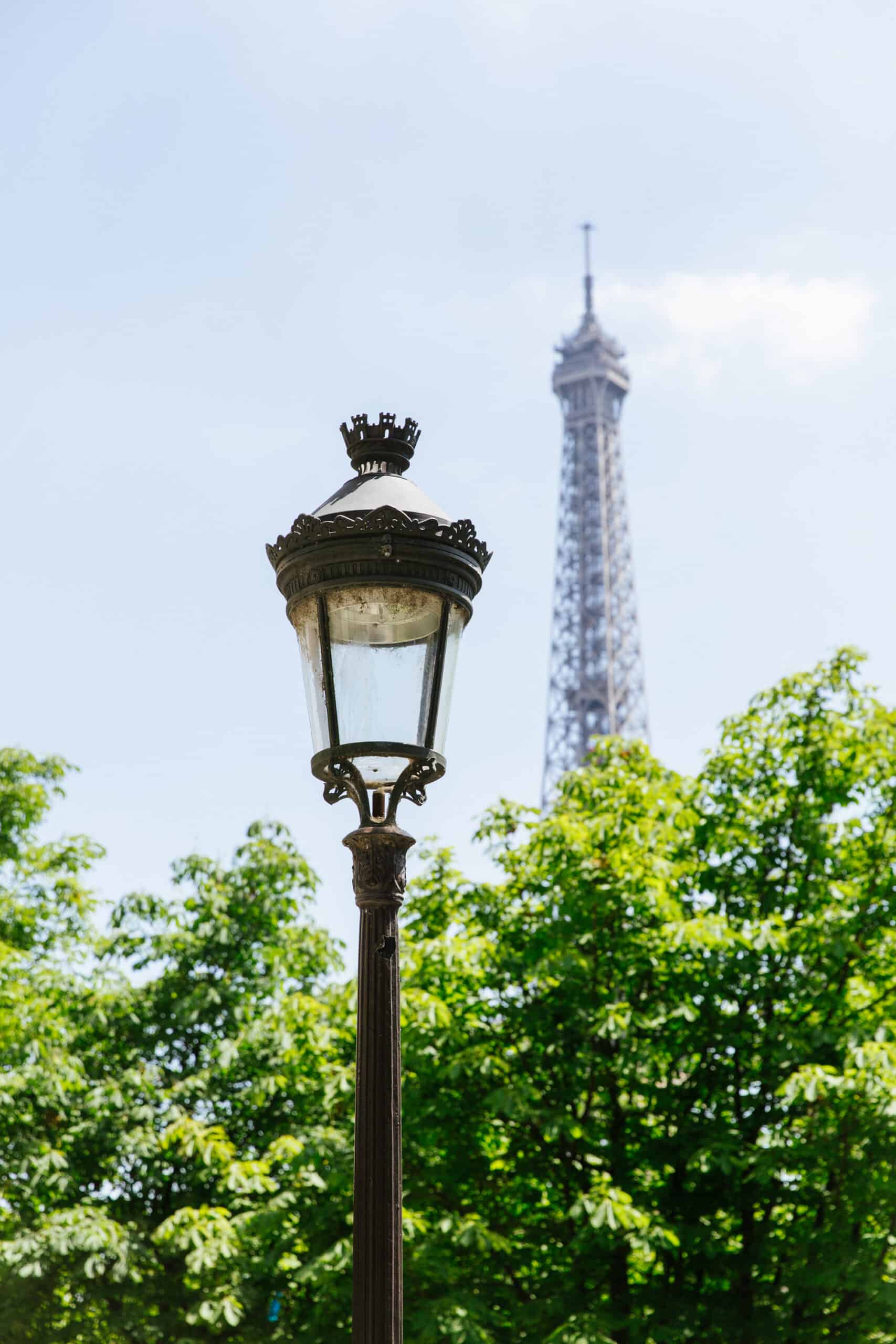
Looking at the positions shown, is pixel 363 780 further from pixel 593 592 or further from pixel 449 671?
pixel 593 592

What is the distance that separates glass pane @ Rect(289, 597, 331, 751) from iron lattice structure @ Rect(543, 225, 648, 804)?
8530cm

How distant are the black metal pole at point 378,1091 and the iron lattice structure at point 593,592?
85.4 m

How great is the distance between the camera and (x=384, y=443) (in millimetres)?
5598

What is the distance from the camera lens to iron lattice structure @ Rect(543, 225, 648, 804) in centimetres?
9269

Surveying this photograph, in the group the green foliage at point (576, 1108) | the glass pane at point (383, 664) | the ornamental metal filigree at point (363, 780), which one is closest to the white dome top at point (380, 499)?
the glass pane at point (383, 664)

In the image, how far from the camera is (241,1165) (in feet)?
51.0

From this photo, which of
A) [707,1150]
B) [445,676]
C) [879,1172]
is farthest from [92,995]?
[445,676]

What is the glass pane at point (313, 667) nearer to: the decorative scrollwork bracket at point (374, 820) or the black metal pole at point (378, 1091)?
the decorative scrollwork bracket at point (374, 820)

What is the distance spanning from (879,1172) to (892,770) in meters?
4.10

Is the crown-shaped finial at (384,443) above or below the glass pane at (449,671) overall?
above

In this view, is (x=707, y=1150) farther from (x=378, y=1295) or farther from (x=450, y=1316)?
(x=378, y=1295)

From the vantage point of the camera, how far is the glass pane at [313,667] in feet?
16.4

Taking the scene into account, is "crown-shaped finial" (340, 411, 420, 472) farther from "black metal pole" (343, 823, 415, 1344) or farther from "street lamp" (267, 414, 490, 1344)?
"black metal pole" (343, 823, 415, 1344)

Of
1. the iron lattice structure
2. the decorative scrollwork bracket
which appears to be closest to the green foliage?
the decorative scrollwork bracket
